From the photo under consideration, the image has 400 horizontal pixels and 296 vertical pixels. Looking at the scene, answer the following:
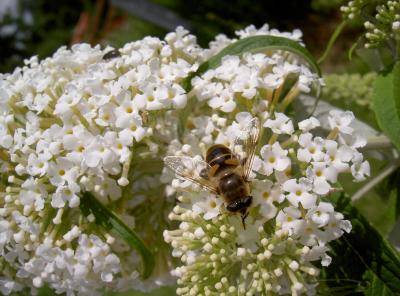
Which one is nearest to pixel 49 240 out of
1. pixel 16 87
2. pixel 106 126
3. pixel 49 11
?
pixel 106 126

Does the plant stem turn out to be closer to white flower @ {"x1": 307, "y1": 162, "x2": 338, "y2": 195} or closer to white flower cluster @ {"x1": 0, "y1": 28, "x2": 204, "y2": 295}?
white flower @ {"x1": 307, "y1": 162, "x2": 338, "y2": 195}

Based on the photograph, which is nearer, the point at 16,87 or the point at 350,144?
the point at 350,144

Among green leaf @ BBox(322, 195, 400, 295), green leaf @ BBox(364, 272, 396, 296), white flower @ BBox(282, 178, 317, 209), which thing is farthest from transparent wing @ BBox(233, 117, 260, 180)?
green leaf @ BBox(364, 272, 396, 296)

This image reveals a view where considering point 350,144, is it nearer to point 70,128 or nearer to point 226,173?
point 226,173

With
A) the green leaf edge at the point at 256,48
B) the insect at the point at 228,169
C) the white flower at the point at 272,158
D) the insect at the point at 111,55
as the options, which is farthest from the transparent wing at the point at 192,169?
the insect at the point at 111,55

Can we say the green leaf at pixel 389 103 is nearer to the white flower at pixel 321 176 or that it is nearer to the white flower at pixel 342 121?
the white flower at pixel 342 121

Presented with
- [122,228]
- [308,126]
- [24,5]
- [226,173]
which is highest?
[308,126]
